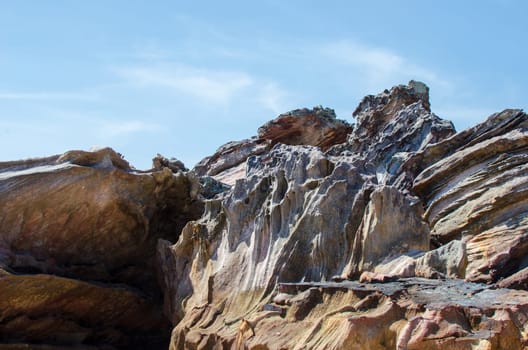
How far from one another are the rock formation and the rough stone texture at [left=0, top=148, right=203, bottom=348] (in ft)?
0.12

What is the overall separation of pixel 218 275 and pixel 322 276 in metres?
2.92

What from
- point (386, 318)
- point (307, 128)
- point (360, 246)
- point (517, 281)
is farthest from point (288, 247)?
point (307, 128)

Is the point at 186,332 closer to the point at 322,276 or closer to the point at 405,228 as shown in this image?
the point at 322,276

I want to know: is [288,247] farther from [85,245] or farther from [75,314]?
[85,245]

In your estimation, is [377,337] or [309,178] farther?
[309,178]

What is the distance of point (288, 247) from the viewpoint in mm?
16109

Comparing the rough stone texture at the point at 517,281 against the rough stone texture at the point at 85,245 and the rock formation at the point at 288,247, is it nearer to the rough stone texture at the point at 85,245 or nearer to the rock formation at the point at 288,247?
the rock formation at the point at 288,247

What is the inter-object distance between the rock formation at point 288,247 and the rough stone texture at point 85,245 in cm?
4

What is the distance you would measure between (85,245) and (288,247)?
7.32 meters

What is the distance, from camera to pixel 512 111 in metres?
17.9

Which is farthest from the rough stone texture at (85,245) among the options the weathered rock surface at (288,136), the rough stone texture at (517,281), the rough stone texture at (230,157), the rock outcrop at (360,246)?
the rough stone texture at (517,281)

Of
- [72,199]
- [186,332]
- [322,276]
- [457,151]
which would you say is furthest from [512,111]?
[72,199]

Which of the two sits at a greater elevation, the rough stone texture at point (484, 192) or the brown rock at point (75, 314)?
the rough stone texture at point (484, 192)

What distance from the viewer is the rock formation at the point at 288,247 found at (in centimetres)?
1234
